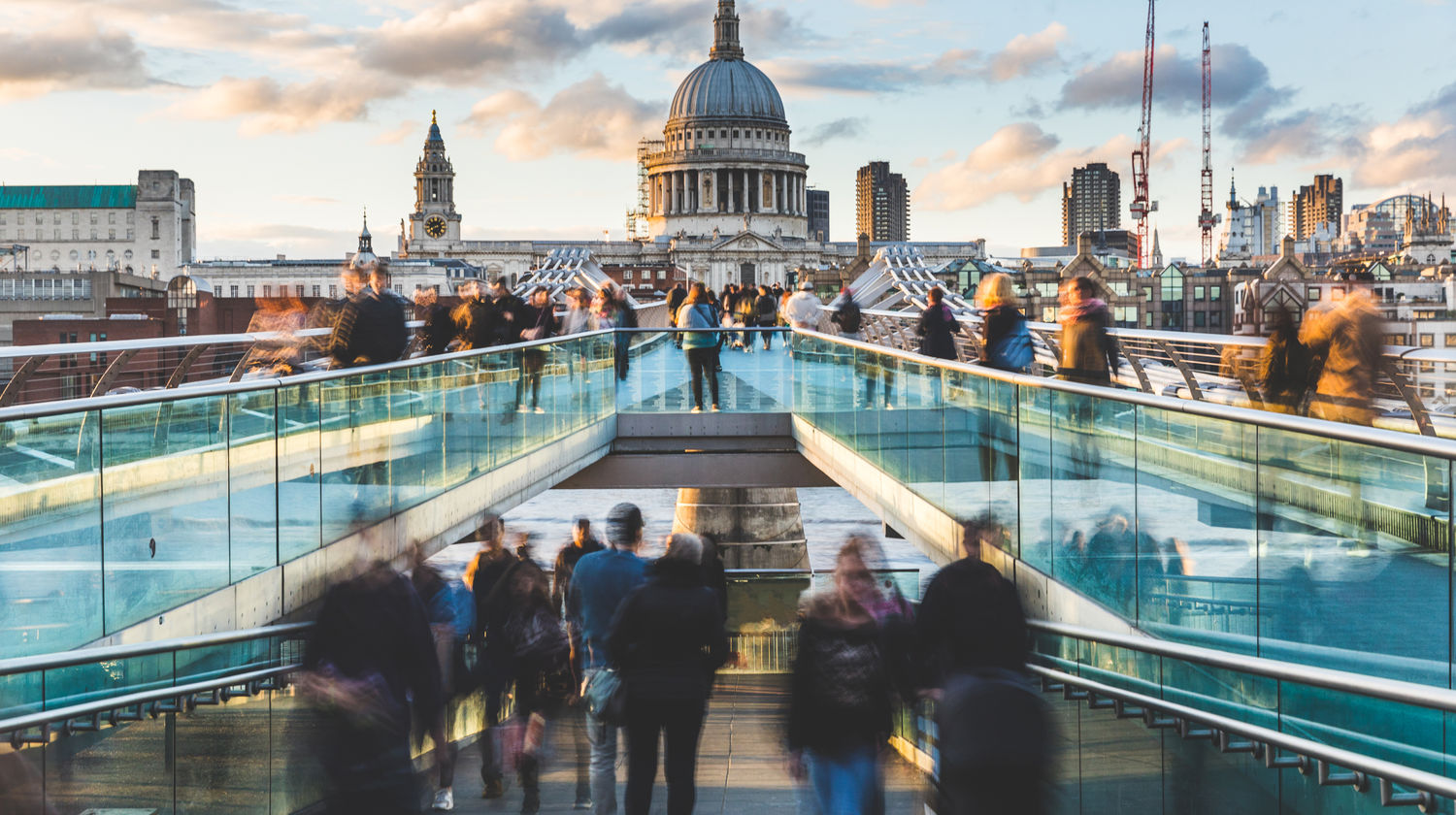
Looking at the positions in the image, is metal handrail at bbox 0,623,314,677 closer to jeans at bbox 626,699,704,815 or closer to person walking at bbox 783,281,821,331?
jeans at bbox 626,699,704,815

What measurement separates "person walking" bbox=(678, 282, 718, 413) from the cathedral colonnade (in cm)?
13920

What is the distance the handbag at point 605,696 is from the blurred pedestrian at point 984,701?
Answer: 194 cm

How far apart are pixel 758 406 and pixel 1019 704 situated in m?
14.7

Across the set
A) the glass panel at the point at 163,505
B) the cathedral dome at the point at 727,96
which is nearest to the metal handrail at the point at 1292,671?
the glass panel at the point at 163,505

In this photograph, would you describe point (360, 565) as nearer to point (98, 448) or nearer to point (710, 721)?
point (98, 448)

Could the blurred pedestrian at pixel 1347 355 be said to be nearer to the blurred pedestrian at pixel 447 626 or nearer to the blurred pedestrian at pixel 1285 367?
the blurred pedestrian at pixel 1285 367

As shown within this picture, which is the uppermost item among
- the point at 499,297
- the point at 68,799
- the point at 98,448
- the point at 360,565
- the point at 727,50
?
the point at 727,50

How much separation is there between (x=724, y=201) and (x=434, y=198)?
1773 inches

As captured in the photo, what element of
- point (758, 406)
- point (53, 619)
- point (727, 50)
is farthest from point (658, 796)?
point (727, 50)

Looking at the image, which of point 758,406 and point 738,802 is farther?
point 758,406

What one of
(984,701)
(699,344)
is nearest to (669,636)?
(984,701)

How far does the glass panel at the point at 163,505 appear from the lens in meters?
6.96

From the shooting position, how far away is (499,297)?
53.0ft

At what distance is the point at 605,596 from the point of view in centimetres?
759
